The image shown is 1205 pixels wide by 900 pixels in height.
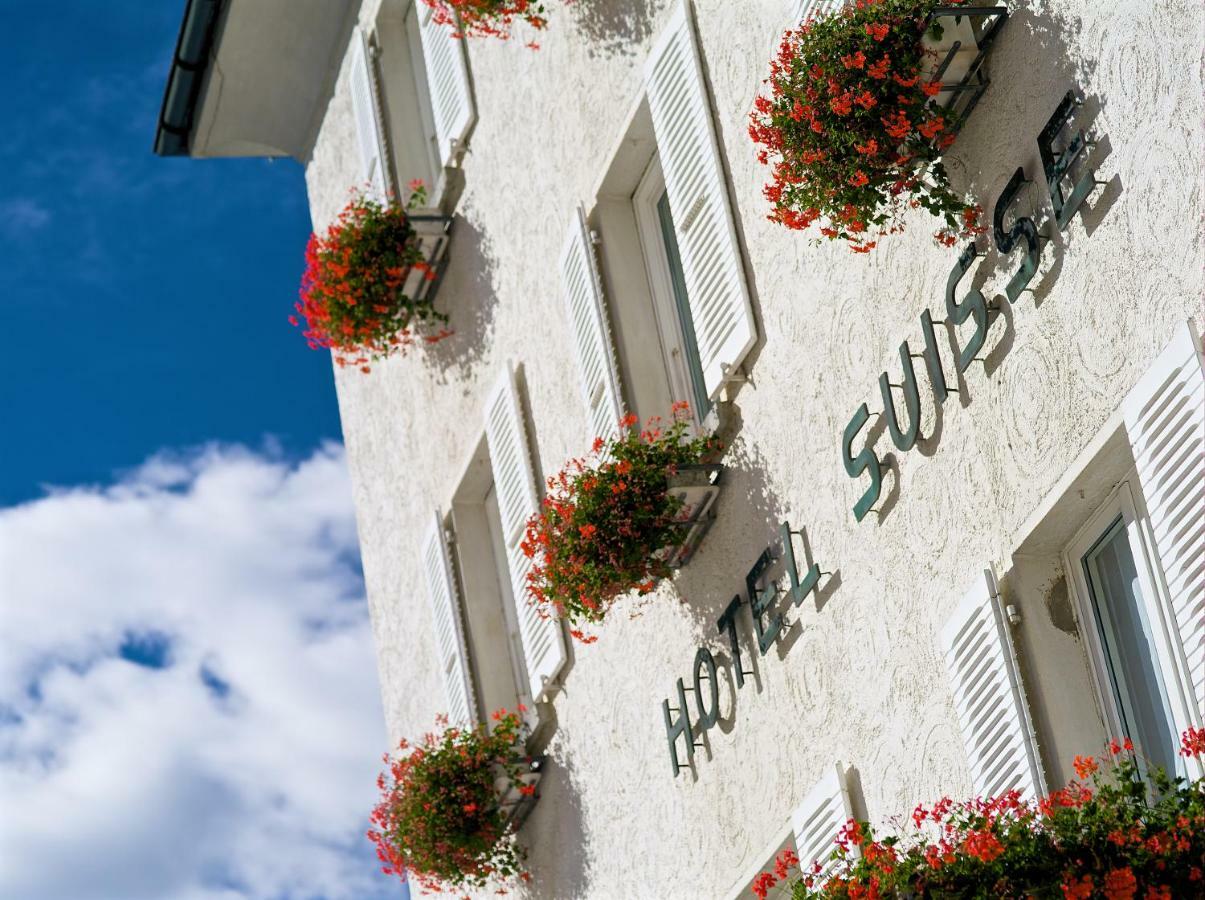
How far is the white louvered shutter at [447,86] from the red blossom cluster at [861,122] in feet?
15.4

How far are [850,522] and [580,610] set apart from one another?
1729mm

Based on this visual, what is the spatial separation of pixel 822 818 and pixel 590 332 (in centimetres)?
284

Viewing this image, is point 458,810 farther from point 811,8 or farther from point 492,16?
point 811,8

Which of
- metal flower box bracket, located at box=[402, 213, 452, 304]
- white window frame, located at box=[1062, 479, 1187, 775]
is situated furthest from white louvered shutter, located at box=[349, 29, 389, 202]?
white window frame, located at box=[1062, 479, 1187, 775]

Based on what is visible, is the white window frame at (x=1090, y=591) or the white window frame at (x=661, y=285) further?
the white window frame at (x=661, y=285)

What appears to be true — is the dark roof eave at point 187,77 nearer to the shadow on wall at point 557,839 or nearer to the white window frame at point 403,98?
the white window frame at point 403,98

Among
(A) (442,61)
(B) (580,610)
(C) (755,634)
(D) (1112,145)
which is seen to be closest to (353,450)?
(A) (442,61)

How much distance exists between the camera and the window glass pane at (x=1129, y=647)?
5324mm

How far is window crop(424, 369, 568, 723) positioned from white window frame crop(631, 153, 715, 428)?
1.22 metres

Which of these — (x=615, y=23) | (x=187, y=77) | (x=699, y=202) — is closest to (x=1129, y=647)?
(x=699, y=202)

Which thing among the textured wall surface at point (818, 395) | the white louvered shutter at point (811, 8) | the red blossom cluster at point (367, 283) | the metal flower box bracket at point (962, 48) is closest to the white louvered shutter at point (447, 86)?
the textured wall surface at point (818, 395)

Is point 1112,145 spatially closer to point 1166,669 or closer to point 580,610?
point 1166,669

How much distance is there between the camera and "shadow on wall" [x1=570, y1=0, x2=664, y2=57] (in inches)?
334

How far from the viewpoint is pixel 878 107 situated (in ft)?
19.1
